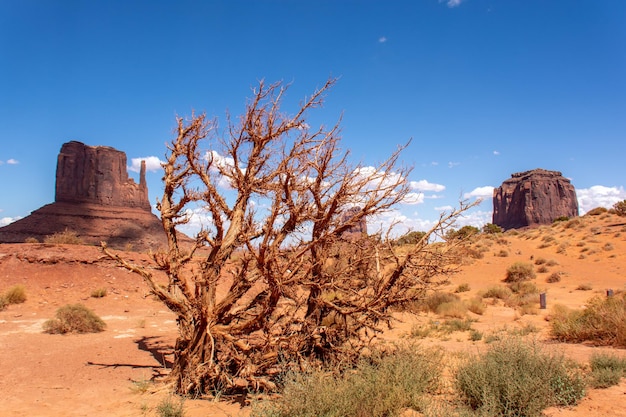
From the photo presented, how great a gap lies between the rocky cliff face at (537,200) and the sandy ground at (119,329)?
170 feet

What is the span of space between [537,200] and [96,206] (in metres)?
80.3

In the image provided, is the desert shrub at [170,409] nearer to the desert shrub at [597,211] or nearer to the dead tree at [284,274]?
the dead tree at [284,274]

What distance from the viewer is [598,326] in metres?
10.0

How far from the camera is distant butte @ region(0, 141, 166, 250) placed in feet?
196

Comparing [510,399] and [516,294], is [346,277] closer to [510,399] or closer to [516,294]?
[510,399]

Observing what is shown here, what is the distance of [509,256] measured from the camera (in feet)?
96.0

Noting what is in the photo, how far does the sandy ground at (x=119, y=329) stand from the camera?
21.1 feet

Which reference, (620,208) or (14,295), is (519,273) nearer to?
(620,208)

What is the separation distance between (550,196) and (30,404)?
89477 millimetres

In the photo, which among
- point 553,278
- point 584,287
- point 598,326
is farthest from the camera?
point 553,278

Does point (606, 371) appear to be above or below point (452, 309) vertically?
above

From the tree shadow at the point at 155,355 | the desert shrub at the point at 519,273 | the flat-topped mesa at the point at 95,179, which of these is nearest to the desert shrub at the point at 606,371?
the tree shadow at the point at 155,355

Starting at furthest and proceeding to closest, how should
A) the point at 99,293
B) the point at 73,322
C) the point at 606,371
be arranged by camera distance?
the point at 99,293, the point at 73,322, the point at 606,371

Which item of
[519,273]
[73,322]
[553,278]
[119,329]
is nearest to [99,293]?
[119,329]
